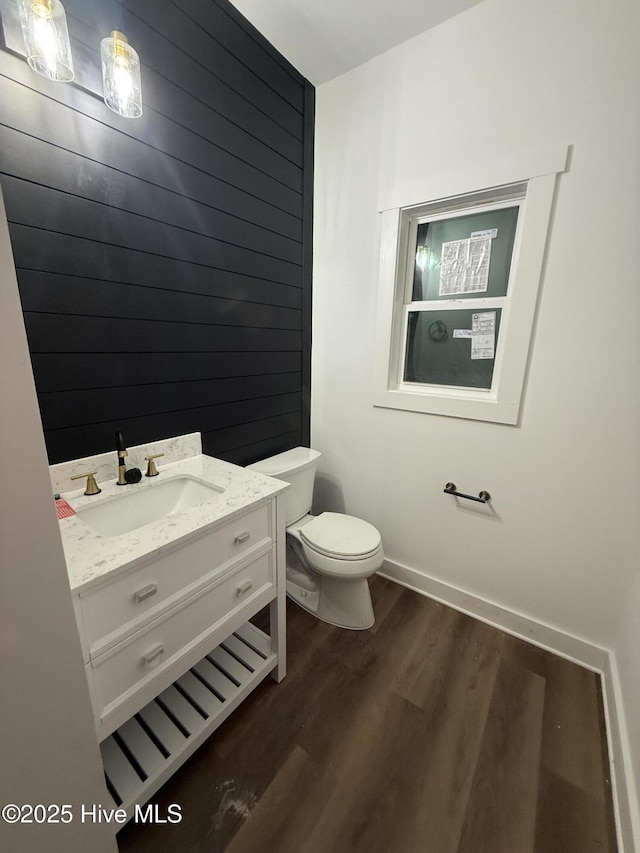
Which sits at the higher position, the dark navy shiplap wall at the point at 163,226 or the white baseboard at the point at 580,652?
the dark navy shiplap wall at the point at 163,226

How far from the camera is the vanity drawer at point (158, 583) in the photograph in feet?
2.53

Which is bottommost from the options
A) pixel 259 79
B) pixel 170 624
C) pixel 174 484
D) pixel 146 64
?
pixel 170 624

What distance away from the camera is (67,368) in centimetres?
107

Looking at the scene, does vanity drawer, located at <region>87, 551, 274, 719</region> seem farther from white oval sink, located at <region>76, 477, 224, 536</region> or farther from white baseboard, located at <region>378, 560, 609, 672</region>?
white baseboard, located at <region>378, 560, 609, 672</region>

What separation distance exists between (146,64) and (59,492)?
4.76 feet

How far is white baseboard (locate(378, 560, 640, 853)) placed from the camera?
96 cm

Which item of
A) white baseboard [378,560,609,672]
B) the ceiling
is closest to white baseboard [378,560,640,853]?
white baseboard [378,560,609,672]

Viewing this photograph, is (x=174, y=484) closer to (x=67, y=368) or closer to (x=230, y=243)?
(x=67, y=368)

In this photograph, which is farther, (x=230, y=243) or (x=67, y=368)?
(x=230, y=243)

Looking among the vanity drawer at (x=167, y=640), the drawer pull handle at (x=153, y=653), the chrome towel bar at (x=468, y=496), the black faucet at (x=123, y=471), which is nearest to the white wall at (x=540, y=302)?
the chrome towel bar at (x=468, y=496)

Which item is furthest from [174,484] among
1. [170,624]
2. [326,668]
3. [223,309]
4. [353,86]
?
[353,86]

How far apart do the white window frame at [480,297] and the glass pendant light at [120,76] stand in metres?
1.07

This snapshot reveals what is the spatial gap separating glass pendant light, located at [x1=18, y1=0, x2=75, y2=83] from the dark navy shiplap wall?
0.09 m

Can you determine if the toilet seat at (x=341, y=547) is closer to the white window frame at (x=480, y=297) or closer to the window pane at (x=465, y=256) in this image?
the white window frame at (x=480, y=297)
